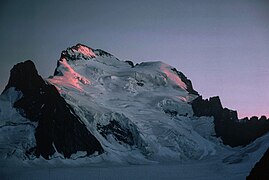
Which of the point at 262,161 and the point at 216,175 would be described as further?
the point at 216,175

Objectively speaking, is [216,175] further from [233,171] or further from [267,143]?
[267,143]

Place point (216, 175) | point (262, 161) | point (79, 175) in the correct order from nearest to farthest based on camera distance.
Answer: point (262, 161), point (216, 175), point (79, 175)

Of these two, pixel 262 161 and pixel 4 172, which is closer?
pixel 262 161

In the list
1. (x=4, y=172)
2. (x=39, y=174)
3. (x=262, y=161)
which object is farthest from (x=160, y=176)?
(x=262, y=161)

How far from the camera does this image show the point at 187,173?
196m

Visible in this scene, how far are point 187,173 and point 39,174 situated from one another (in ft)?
191

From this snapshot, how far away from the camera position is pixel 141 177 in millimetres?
179750

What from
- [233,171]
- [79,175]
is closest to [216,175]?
[233,171]

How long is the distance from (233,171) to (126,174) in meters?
41.7

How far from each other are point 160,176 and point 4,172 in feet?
206

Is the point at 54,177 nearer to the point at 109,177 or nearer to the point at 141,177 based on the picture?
the point at 109,177

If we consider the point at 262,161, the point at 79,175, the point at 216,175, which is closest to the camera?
the point at 262,161

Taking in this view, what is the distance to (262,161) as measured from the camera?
74438mm

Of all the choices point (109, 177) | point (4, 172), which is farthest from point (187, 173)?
point (4, 172)
